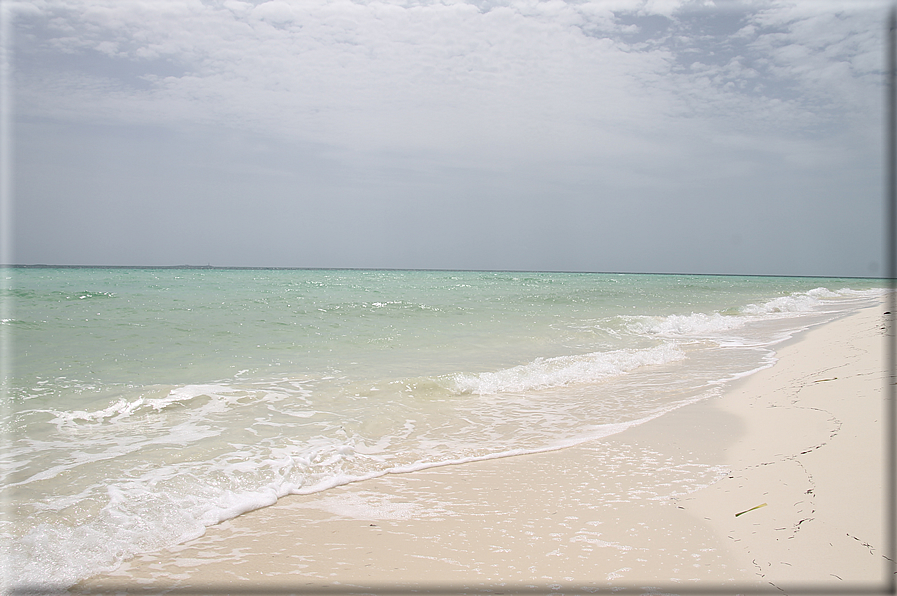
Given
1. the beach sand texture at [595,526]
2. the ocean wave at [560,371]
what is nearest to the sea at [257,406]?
the ocean wave at [560,371]

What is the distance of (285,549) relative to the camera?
9.23 feet

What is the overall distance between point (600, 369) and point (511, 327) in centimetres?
570

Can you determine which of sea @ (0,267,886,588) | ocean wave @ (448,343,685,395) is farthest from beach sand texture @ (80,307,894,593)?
ocean wave @ (448,343,685,395)

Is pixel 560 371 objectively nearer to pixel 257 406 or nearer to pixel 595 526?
pixel 257 406

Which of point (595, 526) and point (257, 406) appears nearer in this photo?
point (595, 526)

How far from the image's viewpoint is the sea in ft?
10.9

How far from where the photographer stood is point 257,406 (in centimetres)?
604

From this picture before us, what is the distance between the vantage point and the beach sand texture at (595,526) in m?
2.40

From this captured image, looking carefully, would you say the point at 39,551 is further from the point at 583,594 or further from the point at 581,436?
the point at 581,436

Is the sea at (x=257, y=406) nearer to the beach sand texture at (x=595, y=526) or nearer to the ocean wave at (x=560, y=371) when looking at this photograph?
the ocean wave at (x=560, y=371)

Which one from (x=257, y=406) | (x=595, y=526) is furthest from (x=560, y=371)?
(x=595, y=526)

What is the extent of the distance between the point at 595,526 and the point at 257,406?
442 centimetres

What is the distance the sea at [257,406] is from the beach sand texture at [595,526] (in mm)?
397

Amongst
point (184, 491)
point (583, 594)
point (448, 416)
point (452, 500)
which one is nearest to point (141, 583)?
point (184, 491)
